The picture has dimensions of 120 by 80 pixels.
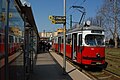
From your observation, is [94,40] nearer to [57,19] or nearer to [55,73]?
[55,73]

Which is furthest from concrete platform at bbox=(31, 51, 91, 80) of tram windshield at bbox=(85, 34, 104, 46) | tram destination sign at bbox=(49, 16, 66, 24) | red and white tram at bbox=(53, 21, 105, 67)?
tram destination sign at bbox=(49, 16, 66, 24)

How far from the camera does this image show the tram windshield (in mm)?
20200

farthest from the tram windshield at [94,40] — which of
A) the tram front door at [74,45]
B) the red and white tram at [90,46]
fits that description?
the tram front door at [74,45]

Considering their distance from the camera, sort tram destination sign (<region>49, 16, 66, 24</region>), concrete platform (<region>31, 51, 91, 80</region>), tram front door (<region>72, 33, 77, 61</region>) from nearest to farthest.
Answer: concrete platform (<region>31, 51, 91, 80</region>) < tram destination sign (<region>49, 16, 66, 24</region>) < tram front door (<region>72, 33, 77, 61</region>)

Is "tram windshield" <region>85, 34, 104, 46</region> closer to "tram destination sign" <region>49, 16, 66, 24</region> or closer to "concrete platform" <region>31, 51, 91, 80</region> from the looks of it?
"concrete platform" <region>31, 51, 91, 80</region>

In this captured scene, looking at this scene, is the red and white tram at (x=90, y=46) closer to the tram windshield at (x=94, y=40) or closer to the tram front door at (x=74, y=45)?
the tram windshield at (x=94, y=40)

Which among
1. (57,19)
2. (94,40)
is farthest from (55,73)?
(94,40)

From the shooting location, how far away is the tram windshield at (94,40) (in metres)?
20.2

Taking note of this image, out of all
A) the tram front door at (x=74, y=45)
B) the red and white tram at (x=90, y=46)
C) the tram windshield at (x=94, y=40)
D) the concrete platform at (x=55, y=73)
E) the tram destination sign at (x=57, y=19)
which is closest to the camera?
the concrete platform at (x=55, y=73)

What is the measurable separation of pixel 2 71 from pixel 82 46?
16.9m

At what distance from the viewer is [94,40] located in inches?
799

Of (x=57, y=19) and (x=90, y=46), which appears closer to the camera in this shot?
(x=57, y=19)


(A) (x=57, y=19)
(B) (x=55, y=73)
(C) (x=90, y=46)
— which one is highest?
(A) (x=57, y=19)

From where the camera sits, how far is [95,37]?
20484mm
